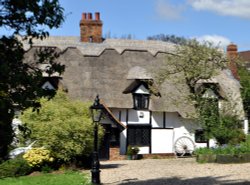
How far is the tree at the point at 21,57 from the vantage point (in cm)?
1133

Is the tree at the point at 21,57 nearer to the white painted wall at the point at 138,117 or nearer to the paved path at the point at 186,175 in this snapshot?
the paved path at the point at 186,175

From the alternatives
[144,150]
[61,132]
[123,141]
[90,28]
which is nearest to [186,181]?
[61,132]

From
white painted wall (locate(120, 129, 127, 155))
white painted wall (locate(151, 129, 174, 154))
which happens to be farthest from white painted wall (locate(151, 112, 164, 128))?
white painted wall (locate(120, 129, 127, 155))

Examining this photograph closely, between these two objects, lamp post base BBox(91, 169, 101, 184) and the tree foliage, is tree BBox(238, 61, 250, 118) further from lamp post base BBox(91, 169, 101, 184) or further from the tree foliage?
lamp post base BBox(91, 169, 101, 184)

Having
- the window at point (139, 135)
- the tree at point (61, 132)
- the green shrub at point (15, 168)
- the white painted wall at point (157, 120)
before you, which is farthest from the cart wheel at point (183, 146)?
the green shrub at point (15, 168)

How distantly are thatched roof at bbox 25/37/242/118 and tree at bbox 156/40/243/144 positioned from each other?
121 cm

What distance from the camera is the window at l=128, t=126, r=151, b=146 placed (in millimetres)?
36438

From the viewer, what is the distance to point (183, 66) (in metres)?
34.8

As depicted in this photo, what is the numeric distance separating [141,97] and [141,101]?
324mm

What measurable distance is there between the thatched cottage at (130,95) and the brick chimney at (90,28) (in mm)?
251

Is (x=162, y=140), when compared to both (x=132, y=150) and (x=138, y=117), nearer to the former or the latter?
(x=138, y=117)

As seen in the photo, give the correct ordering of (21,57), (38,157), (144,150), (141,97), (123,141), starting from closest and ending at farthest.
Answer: (21,57), (38,157), (123,141), (144,150), (141,97)

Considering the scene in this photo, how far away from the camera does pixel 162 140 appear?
37500 millimetres

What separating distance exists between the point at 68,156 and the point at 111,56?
15.9m
